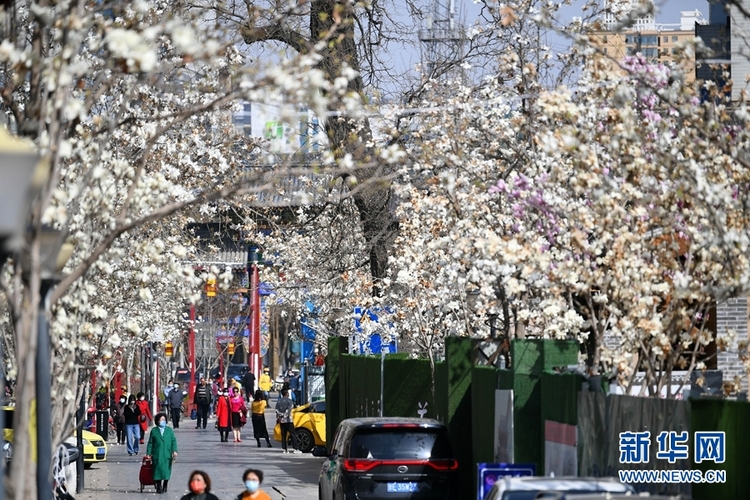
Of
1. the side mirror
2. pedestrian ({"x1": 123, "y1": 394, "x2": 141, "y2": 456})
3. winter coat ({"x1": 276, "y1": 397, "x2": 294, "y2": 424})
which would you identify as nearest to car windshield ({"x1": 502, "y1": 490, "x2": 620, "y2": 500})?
the side mirror

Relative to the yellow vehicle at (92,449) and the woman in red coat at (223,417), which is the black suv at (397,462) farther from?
the woman in red coat at (223,417)

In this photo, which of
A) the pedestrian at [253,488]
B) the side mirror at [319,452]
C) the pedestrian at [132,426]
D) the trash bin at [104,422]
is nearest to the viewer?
the pedestrian at [253,488]

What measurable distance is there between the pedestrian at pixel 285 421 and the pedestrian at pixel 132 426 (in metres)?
3.59

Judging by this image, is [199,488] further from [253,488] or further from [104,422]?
[104,422]

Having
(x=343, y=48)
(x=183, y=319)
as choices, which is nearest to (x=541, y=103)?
(x=343, y=48)

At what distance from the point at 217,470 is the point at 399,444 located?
11.4 metres

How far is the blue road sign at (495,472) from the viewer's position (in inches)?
591

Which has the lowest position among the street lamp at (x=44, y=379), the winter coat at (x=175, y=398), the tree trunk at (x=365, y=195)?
the winter coat at (x=175, y=398)

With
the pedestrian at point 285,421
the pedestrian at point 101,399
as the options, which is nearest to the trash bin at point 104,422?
the pedestrian at point 101,399

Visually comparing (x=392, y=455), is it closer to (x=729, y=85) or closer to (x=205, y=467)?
(x=729, y=85)

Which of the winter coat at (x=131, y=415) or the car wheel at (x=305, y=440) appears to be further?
the winter coat at (x=131, y=415)

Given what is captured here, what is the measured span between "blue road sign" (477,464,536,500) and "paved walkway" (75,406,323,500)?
817 centimetres

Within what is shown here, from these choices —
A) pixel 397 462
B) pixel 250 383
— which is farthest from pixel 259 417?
pixel 250 383

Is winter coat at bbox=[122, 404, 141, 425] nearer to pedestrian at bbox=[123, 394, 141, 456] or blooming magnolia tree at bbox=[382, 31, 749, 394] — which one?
pedestrian at bbox=[123, 394, 141, 456]
